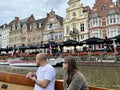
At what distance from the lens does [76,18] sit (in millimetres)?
47188

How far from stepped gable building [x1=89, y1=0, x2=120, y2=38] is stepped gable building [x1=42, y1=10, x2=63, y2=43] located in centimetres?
901

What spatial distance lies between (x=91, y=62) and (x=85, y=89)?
22861 millimetres

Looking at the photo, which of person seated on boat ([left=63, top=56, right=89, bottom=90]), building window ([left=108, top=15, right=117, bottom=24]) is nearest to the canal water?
person seated on boat ([left=63, top=56, right=89, bottom=90])

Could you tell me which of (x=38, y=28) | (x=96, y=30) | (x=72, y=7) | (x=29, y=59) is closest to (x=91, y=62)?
(x=29, y=59)

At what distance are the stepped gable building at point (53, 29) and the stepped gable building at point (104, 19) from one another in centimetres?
901

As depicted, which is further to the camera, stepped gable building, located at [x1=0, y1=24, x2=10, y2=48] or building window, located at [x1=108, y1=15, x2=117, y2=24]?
stepped gable building, located at [x1=0, y1=24, x2=10, y2=48]

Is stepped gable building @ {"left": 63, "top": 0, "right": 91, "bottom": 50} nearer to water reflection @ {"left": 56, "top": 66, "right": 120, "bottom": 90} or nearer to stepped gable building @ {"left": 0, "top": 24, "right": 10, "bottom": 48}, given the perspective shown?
stepped gable building @ {"left": 0, "top": 24, "right": 10, "bottom": 48}

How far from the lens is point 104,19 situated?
43.2 m

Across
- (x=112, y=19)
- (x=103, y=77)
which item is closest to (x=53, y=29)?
(x=112, y=19)

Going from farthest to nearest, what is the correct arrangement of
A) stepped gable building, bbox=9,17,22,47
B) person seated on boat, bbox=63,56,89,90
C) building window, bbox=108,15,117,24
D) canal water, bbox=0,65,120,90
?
stepped gable building, bbox=9,17,22,47 → building window, bbox=108,15,117,24 → canal water, bbox=0,65,120,90 → person seated on boat, bbox=63,56,89,90

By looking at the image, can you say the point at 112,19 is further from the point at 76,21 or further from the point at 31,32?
the point at 31,32

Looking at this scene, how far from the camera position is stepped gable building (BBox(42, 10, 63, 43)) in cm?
5172

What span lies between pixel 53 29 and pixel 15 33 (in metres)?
18.0

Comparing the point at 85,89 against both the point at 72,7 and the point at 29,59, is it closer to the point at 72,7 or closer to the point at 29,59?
the point at 29,59
